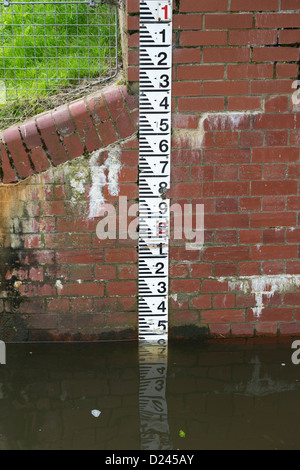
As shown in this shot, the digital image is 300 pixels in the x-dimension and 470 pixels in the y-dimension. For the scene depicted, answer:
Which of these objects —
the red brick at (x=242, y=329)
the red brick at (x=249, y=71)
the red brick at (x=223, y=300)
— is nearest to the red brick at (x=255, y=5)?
the red brick at (x=249, y=71)

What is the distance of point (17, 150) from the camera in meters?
3.50

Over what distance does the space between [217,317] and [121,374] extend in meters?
0.85

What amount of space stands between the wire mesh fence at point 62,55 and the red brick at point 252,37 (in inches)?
33.6

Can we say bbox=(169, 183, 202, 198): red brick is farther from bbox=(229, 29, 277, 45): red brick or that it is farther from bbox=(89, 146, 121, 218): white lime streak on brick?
bbox=(229, 29, 277, 45): red brick

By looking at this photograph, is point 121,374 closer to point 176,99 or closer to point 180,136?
point 180,136

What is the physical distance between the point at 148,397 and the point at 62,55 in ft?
8.90

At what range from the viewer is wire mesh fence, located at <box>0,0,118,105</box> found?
3791 mm

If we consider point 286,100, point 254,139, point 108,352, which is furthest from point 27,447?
point 286,100

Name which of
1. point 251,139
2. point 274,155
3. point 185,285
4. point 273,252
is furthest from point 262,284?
point 251,139

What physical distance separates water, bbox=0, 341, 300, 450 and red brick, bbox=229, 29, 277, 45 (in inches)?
83.6

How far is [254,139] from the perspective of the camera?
139 inches

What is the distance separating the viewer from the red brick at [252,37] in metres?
3.36

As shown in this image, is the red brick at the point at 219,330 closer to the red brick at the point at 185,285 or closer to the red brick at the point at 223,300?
the red brick at the point at 223,300

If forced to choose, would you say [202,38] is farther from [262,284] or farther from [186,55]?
[262,284]
